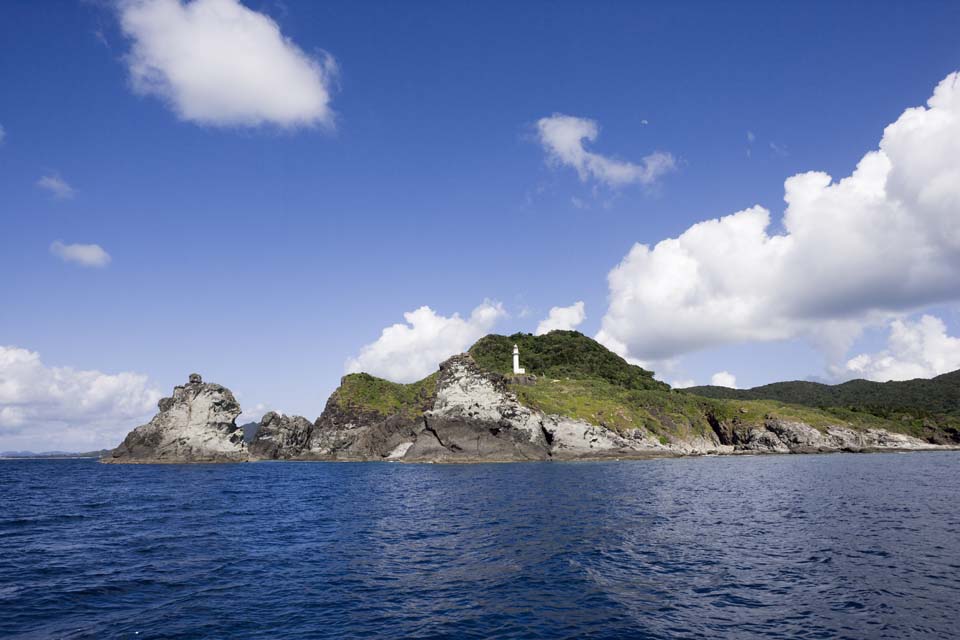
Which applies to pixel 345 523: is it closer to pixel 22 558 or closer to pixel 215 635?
pixel 22 558

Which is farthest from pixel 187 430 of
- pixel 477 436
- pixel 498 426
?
pixel 498 426

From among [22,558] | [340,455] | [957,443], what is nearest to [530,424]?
[340,455]

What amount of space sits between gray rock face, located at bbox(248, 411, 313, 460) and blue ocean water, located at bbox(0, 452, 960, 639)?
120 m

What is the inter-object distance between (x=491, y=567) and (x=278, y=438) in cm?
15989

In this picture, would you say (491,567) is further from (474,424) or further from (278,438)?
(278,438)

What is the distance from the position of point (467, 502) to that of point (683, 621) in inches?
1307

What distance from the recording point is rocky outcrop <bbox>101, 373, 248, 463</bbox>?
128 m

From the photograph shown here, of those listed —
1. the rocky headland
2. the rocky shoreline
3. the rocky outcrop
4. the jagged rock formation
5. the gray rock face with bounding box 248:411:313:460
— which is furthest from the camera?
the gray rock face with bounding box 248:411:313:460

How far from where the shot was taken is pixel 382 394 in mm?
175750

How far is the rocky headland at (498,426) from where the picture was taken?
400 feet

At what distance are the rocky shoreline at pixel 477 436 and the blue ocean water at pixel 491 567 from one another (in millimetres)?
69669

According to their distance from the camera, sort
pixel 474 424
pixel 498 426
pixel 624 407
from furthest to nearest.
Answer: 1. pixel 624 407
2. pixel 498 426
3. pixel 474 424

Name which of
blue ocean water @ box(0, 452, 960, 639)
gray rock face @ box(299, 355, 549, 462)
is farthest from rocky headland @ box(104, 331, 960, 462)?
blue ocean water @ box(0, 452, 960, 639)

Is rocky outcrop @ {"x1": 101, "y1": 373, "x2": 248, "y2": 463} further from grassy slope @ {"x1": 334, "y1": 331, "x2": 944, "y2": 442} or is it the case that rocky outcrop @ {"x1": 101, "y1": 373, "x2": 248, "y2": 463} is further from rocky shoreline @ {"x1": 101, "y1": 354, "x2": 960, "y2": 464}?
grassy slope @ {"x1": 334, "y1": 331, "x2": 944, "y2": 442}
